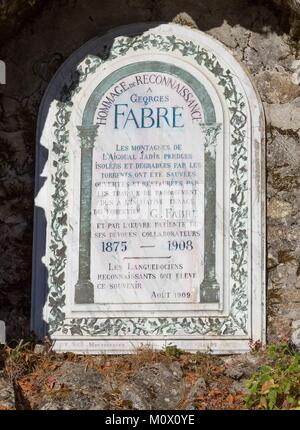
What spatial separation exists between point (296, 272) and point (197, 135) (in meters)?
1.59

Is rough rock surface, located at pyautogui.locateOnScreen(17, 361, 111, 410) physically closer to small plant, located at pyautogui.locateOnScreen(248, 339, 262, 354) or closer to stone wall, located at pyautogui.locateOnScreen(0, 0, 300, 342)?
stone wall, located at pyautogui.locateOnScreen(0, 0, 300, 342)

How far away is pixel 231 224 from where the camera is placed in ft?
41.6

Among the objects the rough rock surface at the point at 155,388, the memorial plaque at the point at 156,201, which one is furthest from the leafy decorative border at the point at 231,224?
the rough rock surface at the point at 155,388

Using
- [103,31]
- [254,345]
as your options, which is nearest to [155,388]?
[254,345]

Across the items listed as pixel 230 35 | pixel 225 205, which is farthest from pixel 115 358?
pixel 230 35

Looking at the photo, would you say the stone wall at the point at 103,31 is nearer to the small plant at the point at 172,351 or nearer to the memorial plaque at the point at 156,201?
the memorial plaque at the point at 156,201

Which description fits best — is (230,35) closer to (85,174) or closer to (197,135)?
(197,135)

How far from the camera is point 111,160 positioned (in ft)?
42.6

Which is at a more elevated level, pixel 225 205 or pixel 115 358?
pixel 225 205

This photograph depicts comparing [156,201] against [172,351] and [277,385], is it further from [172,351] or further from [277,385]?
[277,385]

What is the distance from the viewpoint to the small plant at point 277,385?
1145 cm

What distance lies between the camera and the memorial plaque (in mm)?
12555

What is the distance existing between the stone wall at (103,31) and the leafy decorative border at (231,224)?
0.76 ft

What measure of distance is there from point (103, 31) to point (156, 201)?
1.82 m
